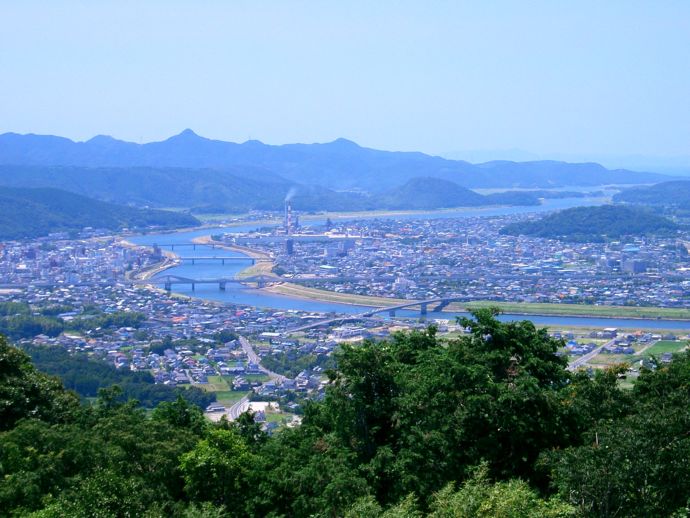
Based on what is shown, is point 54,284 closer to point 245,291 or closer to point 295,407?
point 245,291

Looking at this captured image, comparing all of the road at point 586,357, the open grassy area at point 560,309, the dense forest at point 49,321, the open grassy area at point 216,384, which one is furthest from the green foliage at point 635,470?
the dense forest at point 49,321

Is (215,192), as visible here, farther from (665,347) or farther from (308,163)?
(665,347)

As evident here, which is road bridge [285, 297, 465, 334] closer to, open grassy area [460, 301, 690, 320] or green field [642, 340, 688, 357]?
open grassy area [460, 301, 690, 320]

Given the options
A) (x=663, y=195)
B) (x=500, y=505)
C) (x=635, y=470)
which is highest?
(x=635, y=470)

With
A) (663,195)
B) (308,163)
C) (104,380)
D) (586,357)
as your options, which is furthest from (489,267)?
(308,163)

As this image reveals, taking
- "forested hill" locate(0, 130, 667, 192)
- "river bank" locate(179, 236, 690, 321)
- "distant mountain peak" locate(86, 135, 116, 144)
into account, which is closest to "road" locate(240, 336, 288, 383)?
"river bank" locate(179, 236, 690, 321)

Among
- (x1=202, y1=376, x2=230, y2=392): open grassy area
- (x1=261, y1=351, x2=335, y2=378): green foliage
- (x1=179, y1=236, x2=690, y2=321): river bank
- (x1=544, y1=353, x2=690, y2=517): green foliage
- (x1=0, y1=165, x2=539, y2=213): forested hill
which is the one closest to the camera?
(x1=544, y1=353, x2=690, y2=517): green foliage

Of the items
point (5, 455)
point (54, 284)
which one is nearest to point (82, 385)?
point (5, 455)
